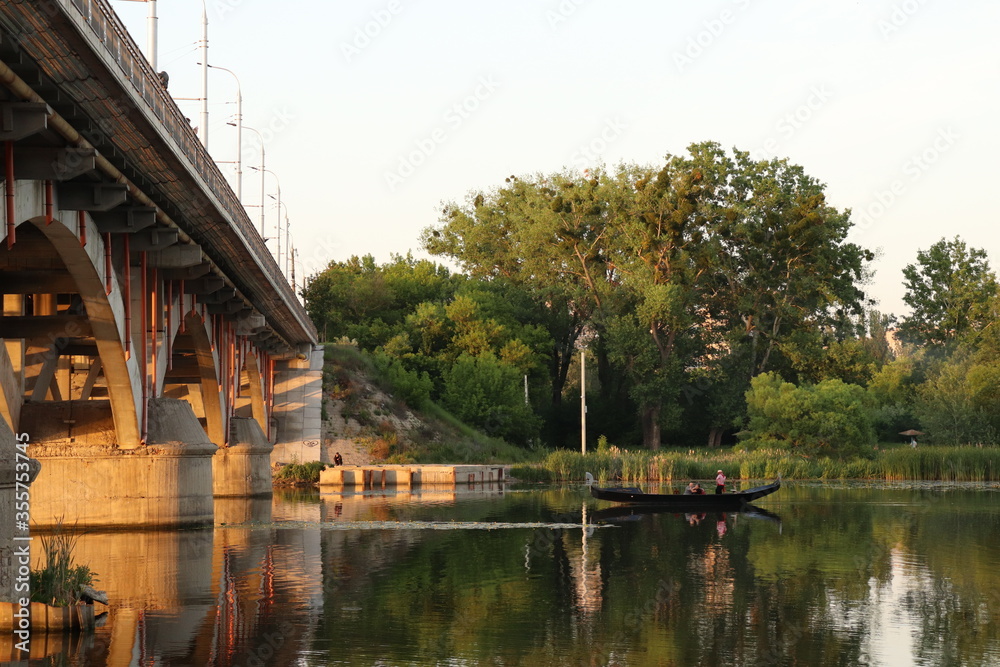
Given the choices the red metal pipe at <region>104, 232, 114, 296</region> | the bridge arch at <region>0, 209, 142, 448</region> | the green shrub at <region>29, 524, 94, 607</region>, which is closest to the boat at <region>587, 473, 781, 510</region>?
the bridge arch at <region>0, 209, 142, 448</region>

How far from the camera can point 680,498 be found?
138 feet

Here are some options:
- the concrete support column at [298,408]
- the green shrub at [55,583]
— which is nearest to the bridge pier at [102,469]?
the green shrub at [55,583]

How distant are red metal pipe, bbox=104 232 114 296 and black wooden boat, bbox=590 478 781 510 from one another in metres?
18.9

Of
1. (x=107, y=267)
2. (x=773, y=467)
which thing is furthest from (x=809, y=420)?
(x=107, y=267)

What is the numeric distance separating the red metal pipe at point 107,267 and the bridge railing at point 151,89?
8.29ft

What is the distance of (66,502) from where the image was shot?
107 ft

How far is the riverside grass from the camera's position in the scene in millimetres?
61188

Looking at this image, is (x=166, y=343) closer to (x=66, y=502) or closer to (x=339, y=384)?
(x=66, y=502)

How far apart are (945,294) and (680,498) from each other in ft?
267

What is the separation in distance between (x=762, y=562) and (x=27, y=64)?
54.4ft

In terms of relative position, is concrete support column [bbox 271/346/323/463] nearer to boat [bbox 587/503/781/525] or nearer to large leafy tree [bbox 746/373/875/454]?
large leafy tree [bbox 746/373/875/454]

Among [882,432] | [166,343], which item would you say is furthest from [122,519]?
[882,432]

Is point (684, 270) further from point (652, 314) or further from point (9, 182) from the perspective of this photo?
point (9, 182)

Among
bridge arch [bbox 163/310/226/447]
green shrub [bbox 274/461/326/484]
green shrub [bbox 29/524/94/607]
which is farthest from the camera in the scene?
green shrub [bbox 274/461/326/484]
